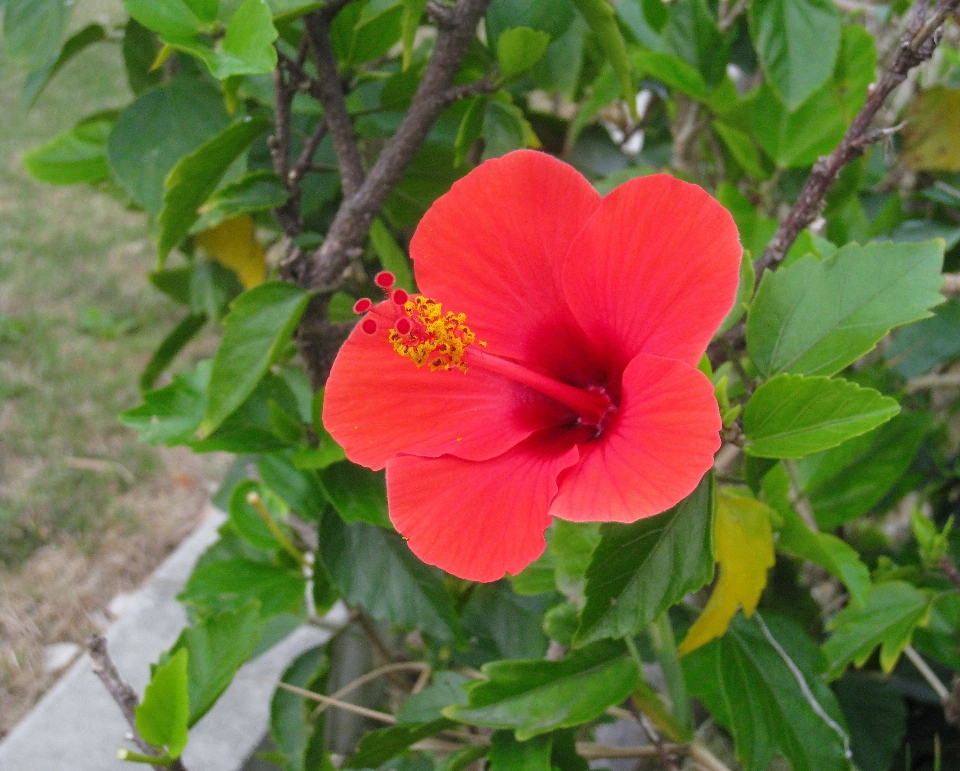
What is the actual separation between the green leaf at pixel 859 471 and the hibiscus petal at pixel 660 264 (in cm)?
48

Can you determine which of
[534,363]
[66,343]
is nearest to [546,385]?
[534,363]

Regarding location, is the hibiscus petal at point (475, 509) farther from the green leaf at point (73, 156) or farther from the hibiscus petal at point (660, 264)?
the green leaf at point (73, 156)

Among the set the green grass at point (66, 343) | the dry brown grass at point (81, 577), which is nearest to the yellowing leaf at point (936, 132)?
the dry brown grass at point (81, 577)

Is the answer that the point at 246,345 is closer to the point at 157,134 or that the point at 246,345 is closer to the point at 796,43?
the point at 157,134

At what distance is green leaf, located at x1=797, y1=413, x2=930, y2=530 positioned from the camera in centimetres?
100

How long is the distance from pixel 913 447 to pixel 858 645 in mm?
266

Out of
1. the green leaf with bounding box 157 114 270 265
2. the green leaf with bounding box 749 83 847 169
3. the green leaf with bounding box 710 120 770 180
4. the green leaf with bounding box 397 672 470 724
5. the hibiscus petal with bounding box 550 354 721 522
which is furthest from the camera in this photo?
the green leaf with bounding box 710 120 770 180

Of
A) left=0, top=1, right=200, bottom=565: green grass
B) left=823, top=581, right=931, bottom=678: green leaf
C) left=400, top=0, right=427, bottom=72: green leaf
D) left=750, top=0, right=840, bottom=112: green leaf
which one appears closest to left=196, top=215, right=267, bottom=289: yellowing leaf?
left=400, top=0, right=427, bottom=72: green leaf

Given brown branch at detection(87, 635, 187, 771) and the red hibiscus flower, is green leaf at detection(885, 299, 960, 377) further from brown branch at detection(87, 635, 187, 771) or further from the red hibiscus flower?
brown branch at detection(87, 635, 187, 771)

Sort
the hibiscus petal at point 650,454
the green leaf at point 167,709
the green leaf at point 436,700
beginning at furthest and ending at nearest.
A: the green leaf at point 436,700, the green leaf at point 167,709, the hibiscus petal at point 650,454

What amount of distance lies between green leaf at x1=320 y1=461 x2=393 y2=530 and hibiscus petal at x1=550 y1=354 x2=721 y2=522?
1.05 feet

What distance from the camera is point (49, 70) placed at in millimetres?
1006

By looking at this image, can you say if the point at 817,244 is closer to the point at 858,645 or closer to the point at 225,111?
the point at 858,645

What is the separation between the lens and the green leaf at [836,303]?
0.66 m
